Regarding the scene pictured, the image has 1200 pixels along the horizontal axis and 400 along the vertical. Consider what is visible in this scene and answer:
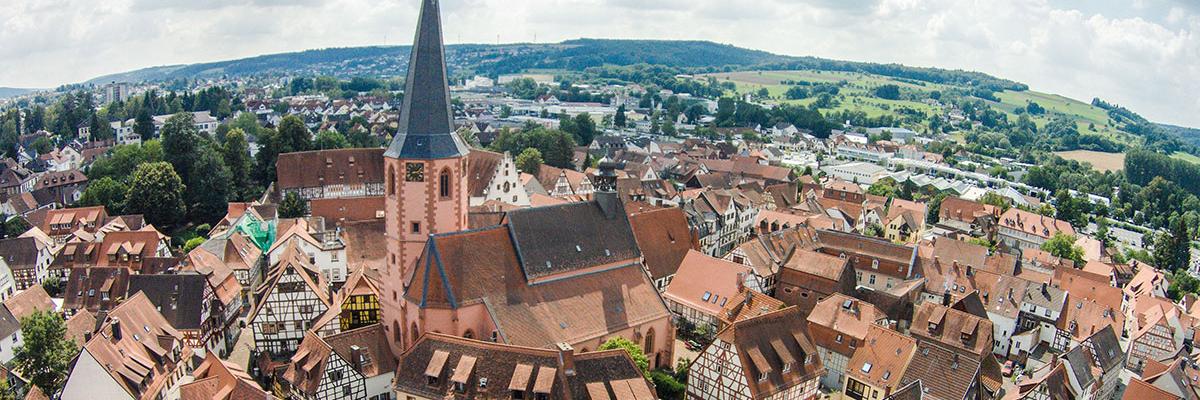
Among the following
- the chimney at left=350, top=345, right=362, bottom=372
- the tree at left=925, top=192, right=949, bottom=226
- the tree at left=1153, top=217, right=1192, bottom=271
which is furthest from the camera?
the tree at left=925, top=192, right=949, bottom=226

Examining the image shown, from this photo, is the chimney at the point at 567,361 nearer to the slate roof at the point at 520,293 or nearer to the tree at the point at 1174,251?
the slate roof at the point at 520,293

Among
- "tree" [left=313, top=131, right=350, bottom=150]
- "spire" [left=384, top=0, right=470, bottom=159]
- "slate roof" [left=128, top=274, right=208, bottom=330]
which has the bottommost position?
"slate roof" [left=128, top=274, right=208, bottom=330]

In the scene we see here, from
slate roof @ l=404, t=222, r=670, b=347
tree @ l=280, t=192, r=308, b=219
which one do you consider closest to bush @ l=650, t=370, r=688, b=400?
slate roof @ l=404, t=222, r=670, b=347

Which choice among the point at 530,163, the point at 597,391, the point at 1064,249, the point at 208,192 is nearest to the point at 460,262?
the point at 597,391

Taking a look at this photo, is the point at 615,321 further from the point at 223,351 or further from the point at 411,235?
the point at 223,351

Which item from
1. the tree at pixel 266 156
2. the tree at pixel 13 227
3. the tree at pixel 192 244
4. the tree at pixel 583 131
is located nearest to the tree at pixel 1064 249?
the tree at pixel 192 244

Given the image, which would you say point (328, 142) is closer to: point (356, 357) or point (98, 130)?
point (98, 130)

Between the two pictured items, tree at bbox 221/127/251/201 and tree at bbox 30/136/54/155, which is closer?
tree at bbox 221/127/251/201

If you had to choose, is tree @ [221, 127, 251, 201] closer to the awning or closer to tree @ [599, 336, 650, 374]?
tree @ [599, 336, 650, 374]
